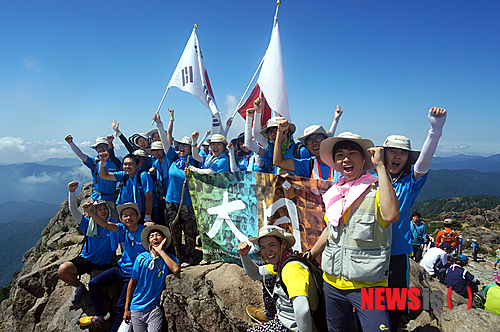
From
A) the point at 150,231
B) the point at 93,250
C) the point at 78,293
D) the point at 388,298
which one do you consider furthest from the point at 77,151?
the point at 388,298

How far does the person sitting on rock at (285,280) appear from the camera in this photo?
2807 millimetres

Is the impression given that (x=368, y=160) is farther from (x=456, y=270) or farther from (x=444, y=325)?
(x=456, y=270)

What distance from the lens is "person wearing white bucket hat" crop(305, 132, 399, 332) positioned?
260 cm

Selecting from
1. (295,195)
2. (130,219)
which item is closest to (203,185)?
(130,219)

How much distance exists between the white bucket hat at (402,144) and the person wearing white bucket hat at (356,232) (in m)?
0.56

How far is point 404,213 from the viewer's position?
3.19 meters

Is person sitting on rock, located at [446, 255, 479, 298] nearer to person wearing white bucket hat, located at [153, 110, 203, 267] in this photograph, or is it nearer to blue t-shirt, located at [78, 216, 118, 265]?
person wearing white bucket hat, located at [153, 110, 203, 267]

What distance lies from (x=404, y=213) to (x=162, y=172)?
20.2ft

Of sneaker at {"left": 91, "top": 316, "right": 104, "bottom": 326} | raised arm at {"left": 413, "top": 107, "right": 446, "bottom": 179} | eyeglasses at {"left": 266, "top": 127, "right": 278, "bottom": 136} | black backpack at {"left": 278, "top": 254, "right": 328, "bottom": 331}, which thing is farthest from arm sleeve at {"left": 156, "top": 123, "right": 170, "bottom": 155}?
raised arm at {"left": 413, "top": 107, "right": 446, "bottom": 179}

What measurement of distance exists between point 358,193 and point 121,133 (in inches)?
327

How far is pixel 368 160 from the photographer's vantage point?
302 centimetres

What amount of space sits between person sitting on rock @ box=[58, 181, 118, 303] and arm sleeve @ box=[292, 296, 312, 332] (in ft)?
16.5

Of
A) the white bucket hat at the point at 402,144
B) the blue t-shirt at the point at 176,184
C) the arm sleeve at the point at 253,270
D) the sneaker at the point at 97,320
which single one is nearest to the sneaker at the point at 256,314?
the arm sleeve at the point at 253,270

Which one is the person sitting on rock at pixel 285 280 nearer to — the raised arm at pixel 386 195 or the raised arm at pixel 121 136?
the raised arm at pixel 386 195
